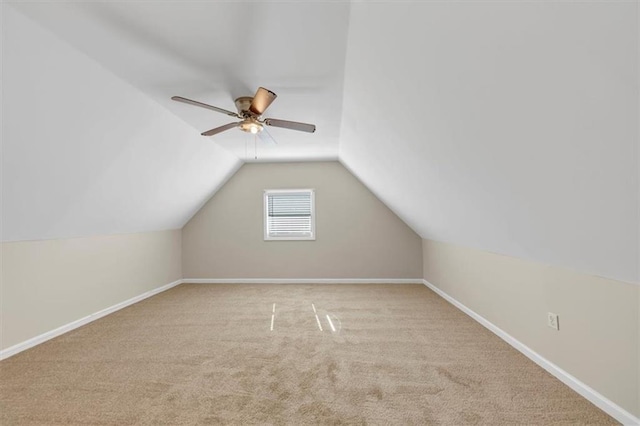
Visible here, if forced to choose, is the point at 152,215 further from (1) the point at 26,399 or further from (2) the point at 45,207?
(1) the point at 26,399

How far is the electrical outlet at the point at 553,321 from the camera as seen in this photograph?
214cm

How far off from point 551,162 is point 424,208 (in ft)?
7.53

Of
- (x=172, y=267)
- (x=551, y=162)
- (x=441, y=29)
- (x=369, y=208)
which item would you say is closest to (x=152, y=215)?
(x=172, y=267)

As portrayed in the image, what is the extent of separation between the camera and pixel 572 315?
201cm

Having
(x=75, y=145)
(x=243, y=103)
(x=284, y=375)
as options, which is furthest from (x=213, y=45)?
(x=284, y=375)

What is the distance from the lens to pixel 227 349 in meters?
2.71

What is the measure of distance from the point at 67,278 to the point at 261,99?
3112 mm

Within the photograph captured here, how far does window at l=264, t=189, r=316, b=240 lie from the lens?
567 cm

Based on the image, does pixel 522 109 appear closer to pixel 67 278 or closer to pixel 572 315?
pixel 572 315

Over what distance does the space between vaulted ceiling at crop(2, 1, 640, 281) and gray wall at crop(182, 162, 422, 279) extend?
2.07m

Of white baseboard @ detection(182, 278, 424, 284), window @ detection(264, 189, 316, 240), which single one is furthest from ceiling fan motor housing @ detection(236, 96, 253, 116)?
white baseboard @ detection(182, 278, 424, 284)

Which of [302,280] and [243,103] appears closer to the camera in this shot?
[243,103]

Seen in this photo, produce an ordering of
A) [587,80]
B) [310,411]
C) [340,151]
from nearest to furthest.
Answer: [587,80] < [310,411] < [340,151]

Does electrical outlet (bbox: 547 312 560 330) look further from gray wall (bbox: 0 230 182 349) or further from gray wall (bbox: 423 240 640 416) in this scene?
gray wall (bbox: 0 230 182 349)
